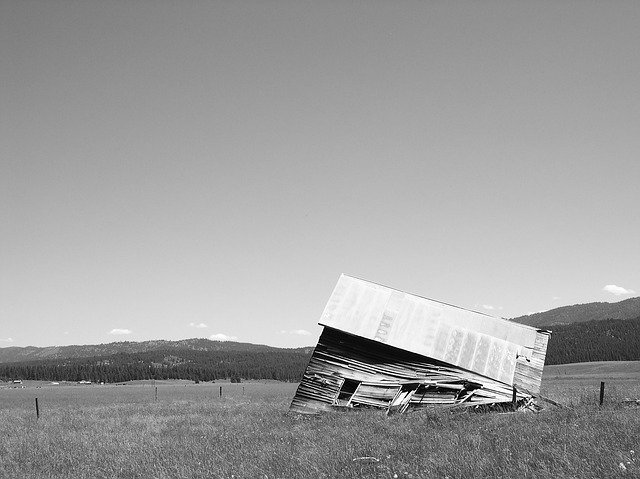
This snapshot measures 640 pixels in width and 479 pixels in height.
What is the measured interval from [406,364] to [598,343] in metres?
143

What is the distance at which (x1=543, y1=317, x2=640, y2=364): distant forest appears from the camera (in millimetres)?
129250

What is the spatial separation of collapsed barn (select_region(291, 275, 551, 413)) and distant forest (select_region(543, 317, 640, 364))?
4854 inches

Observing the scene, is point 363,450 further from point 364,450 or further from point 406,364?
point 406,364

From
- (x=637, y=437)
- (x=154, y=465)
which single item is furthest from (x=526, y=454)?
(x=154, y=465)

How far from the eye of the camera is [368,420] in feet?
59.4

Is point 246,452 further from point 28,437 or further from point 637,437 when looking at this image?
point 28,437

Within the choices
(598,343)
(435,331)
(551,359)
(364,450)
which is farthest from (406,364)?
(598,343)

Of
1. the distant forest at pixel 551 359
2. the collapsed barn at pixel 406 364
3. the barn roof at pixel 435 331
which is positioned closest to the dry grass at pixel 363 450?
the collapsed barn at pixel 406 364

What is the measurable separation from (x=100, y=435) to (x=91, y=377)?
178 metres

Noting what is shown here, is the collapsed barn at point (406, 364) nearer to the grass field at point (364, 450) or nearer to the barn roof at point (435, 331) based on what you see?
the barn roof at point (435, 331)

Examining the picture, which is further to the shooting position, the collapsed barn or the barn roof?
the barn roof

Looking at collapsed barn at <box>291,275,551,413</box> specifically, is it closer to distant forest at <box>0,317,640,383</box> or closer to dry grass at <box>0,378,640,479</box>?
dry grass at <box>0,378,640,479</box>

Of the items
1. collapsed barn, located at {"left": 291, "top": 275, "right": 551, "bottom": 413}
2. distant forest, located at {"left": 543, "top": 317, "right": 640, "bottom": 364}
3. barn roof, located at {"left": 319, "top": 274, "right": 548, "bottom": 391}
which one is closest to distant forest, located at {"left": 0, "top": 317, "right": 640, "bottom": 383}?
distant forest, located at {"left": 543, "top": 317, "right": 640, "bottom": 364}

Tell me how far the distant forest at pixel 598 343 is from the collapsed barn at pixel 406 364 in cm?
12329
